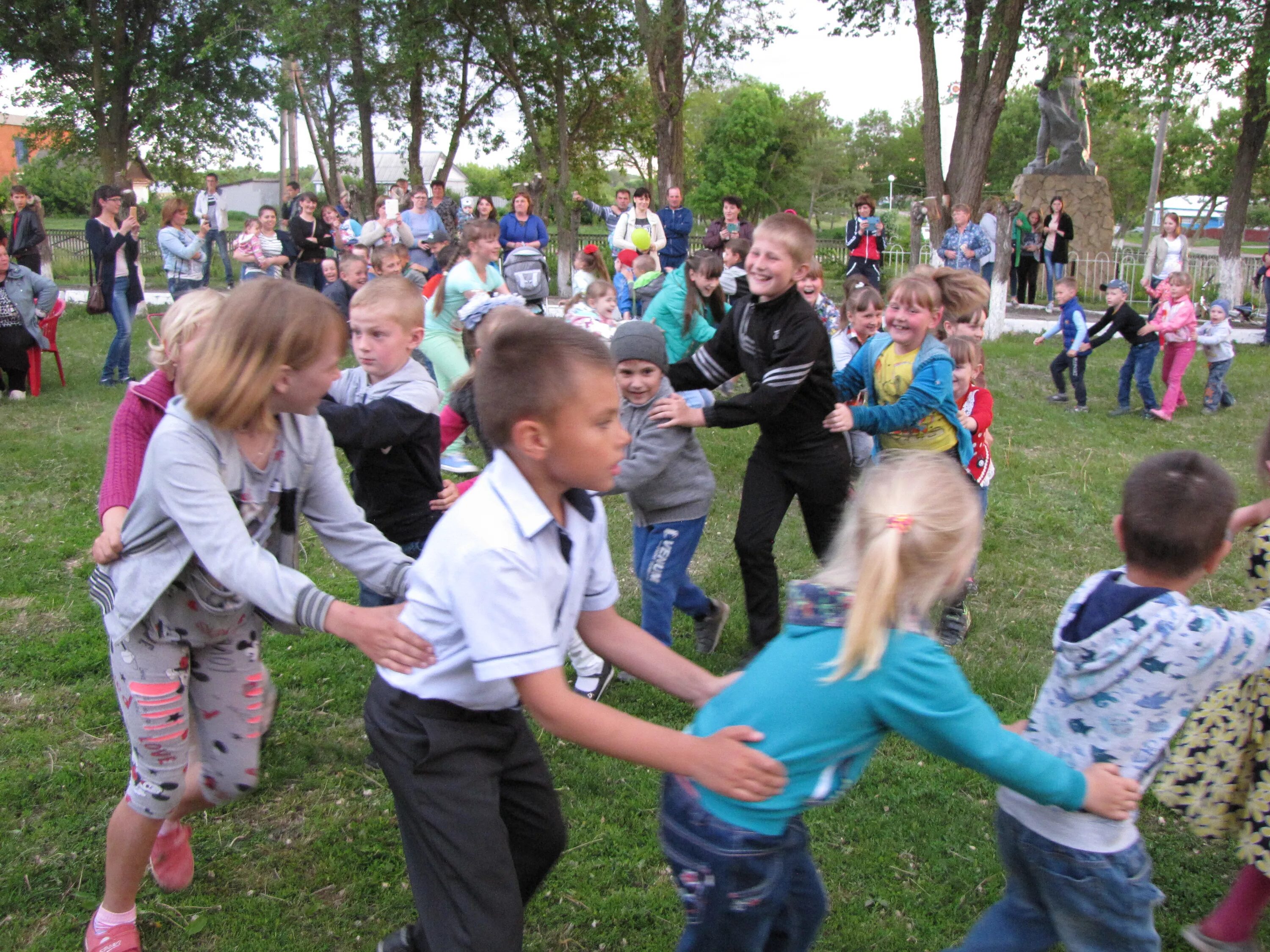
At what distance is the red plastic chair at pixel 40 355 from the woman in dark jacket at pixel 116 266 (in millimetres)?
470

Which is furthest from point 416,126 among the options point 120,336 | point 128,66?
point 120,336

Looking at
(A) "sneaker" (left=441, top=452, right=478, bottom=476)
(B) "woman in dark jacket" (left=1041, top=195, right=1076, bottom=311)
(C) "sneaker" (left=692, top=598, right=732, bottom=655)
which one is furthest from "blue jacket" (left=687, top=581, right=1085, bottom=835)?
(B) "woman in dark jacket" (left=1041, top=195, right=1076, bottom=311)

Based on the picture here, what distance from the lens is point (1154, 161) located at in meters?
29.8

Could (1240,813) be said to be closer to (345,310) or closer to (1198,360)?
(345,310)

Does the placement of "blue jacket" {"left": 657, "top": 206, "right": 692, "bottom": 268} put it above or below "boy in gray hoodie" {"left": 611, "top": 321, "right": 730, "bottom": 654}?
above

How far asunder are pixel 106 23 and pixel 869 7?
18060 mm

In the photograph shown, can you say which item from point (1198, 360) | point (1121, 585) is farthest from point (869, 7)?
point (1121, 585)

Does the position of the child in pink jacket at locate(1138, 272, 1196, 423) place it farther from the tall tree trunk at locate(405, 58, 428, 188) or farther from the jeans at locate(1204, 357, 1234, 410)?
the tall tree trunk at locate(405, 58, 428, 188)

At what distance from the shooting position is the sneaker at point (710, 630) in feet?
15.2

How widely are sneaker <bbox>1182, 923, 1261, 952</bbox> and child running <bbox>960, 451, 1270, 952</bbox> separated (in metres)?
0.81

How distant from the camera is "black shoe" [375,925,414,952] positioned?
2.58 metres

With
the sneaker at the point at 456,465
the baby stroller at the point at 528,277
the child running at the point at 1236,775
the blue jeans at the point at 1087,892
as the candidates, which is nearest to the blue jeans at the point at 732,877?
the blue jeans at the point at 1087,892

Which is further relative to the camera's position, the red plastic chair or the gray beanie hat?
the red plastic chair

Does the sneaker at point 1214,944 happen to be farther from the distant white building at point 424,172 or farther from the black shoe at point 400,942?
the distant white building at point 424,172
